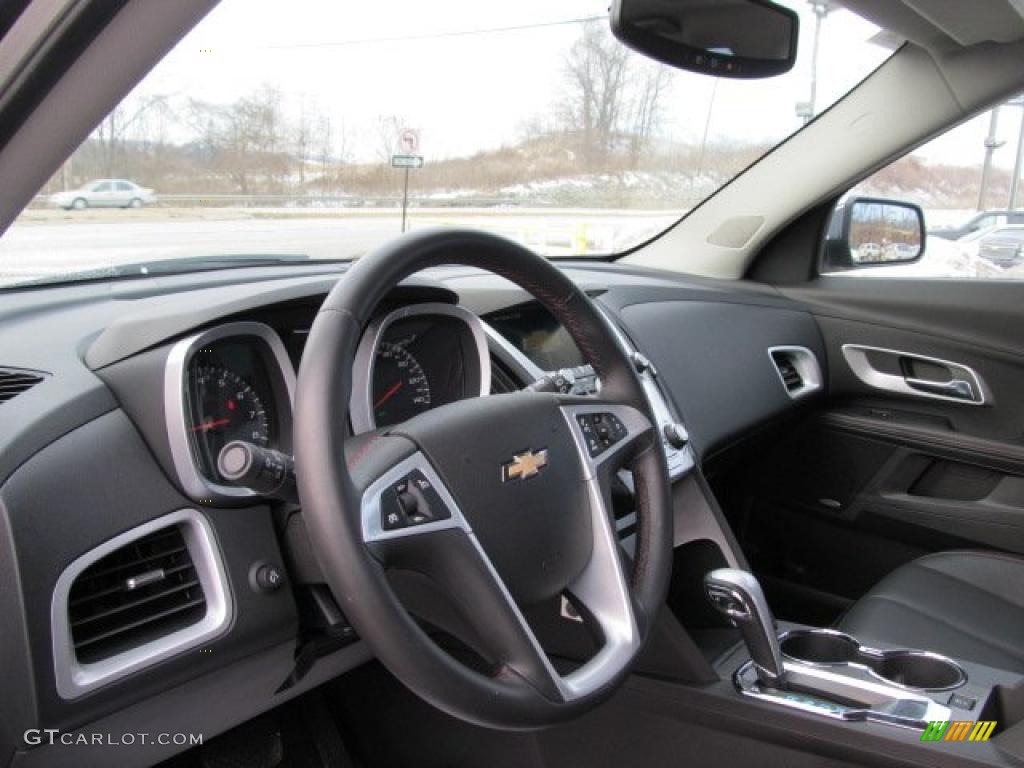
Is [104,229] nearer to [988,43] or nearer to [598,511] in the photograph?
[598,511]

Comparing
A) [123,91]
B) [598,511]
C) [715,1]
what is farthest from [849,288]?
[123,91]

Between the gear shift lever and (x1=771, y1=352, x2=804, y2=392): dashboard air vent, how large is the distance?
1525 mm

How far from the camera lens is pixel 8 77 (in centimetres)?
108

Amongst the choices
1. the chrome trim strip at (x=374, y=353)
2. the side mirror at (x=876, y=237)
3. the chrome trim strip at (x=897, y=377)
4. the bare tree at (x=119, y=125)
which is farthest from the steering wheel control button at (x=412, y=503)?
the side mirror at (x=876, y=237)

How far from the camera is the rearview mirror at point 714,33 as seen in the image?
6.48ft

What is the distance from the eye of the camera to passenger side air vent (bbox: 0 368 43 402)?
5.18 feet

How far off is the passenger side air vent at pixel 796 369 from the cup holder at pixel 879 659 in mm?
1359

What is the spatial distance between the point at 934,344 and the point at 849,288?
38cm

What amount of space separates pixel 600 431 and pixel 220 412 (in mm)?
693

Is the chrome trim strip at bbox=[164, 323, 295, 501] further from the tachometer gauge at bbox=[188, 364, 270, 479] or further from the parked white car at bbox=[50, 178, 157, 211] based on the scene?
A: the parked white car at bbox=[50, 178, 157, 211]

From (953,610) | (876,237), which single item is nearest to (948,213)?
(876,237)

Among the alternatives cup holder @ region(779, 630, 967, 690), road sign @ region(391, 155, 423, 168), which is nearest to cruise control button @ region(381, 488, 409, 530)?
cup holder @ region(779, 630, 967, 690)

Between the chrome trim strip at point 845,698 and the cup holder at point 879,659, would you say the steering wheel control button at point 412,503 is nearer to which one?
the chrome trim strip at point 845,698

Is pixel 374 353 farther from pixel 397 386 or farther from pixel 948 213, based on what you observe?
pixel 948 213
